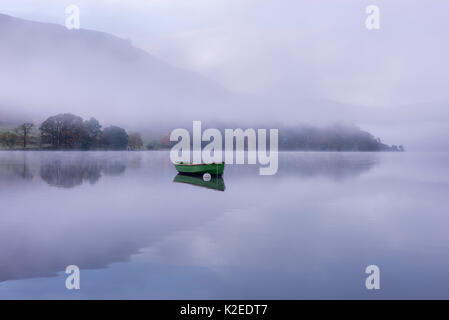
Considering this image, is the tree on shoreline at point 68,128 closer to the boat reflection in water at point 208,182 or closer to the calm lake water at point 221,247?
the boat reflection in water at point 208,182

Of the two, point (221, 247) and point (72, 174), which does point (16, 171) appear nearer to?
point (72, 174)

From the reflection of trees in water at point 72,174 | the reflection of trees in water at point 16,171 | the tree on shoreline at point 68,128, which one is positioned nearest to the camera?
the reflection of trees in water at point 72,174

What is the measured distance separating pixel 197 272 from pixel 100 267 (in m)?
4.04

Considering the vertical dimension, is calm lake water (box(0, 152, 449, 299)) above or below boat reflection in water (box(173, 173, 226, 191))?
below

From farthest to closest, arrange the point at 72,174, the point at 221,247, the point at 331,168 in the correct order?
the point at 331,168, the point at 72,174, the point at 221,247

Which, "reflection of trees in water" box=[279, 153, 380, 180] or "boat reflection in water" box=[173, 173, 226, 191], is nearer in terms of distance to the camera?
A: "boat reflection in water" box=[173, 173, 226, 191]

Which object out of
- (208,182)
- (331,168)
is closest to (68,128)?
(331,168)

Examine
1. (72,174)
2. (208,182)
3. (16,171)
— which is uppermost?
(16,171)

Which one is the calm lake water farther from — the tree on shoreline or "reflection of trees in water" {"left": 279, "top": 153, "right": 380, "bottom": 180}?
the tree on shoreline

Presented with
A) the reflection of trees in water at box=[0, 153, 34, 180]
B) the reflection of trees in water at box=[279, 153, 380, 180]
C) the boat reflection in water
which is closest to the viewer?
the boat reflection in water

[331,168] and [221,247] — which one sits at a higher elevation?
[331,168]

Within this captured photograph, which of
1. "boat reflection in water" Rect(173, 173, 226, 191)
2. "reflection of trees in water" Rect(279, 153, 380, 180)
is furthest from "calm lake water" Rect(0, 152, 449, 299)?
"reflection of trees in water" Rect(279, 153, 380, 180)

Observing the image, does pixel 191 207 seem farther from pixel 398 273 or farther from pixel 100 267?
pixel 398 273

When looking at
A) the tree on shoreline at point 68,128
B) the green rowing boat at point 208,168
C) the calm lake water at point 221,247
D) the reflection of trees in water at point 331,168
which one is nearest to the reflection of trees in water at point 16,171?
the green rowing boat at point 208,168
